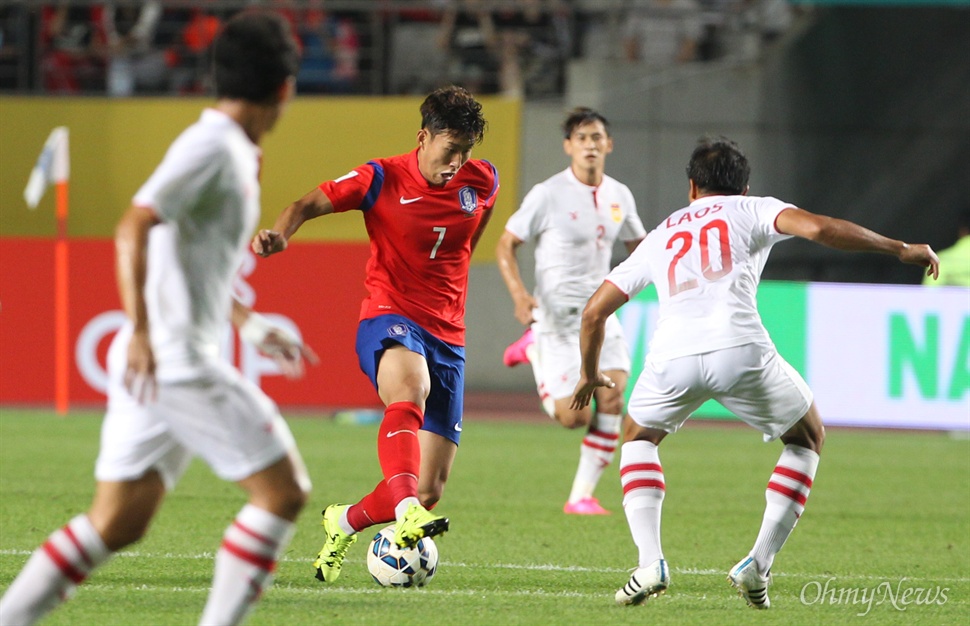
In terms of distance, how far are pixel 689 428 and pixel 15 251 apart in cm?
769

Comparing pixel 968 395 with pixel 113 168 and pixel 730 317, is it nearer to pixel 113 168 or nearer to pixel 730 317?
pixel 730 317

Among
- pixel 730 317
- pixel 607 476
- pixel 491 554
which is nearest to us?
pixel 730 317

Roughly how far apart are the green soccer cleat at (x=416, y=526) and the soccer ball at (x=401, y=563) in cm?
61

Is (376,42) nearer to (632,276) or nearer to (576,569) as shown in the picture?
(576,569)

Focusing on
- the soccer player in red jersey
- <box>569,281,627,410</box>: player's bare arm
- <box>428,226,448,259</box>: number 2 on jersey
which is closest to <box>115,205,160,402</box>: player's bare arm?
the soccer player in red jersey

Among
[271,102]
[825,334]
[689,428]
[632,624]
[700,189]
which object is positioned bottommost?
[689,428]

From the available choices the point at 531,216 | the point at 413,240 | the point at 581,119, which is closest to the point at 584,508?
the point at 531,216

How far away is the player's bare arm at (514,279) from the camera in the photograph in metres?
9.03

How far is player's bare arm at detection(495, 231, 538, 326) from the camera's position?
9031mm

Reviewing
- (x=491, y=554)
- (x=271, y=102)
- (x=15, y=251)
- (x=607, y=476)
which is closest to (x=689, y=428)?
(x=607, y=476)

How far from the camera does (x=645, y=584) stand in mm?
5887

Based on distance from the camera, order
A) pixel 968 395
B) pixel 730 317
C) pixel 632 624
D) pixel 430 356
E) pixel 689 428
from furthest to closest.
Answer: pixel 689 428, pixel 968 395, pixel 430 356, pixel 730 317, pixel 632 624

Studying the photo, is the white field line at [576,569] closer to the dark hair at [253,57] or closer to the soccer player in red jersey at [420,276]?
the soccer player in red jersey at [420,276]

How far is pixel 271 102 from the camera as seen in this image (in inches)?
166
